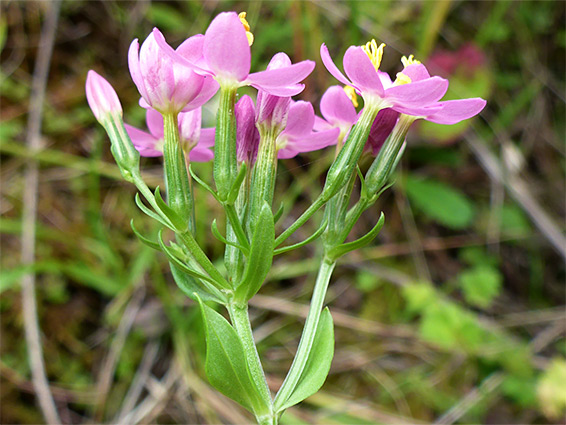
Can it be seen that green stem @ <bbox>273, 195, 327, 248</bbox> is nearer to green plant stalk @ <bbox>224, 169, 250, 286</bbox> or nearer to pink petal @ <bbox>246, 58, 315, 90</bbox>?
green plant stalk @ <bbox>224, 169, 250, 286</bbox>

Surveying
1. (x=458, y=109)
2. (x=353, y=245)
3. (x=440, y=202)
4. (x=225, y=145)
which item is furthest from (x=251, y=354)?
(x=440, y=202)

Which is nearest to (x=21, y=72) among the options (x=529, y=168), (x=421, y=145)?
(x=421, y=145)

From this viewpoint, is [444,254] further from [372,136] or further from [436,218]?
[372,136]

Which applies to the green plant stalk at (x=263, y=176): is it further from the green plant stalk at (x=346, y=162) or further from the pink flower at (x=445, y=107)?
the pink flower at (x=445, y=107)

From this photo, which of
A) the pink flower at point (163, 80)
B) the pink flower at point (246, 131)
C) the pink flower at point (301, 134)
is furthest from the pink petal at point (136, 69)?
the pink flower at point (301, 134)

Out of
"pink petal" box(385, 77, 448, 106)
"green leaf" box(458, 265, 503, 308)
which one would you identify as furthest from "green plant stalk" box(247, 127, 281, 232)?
"green leaf" box(458, 265, 503, 308)
